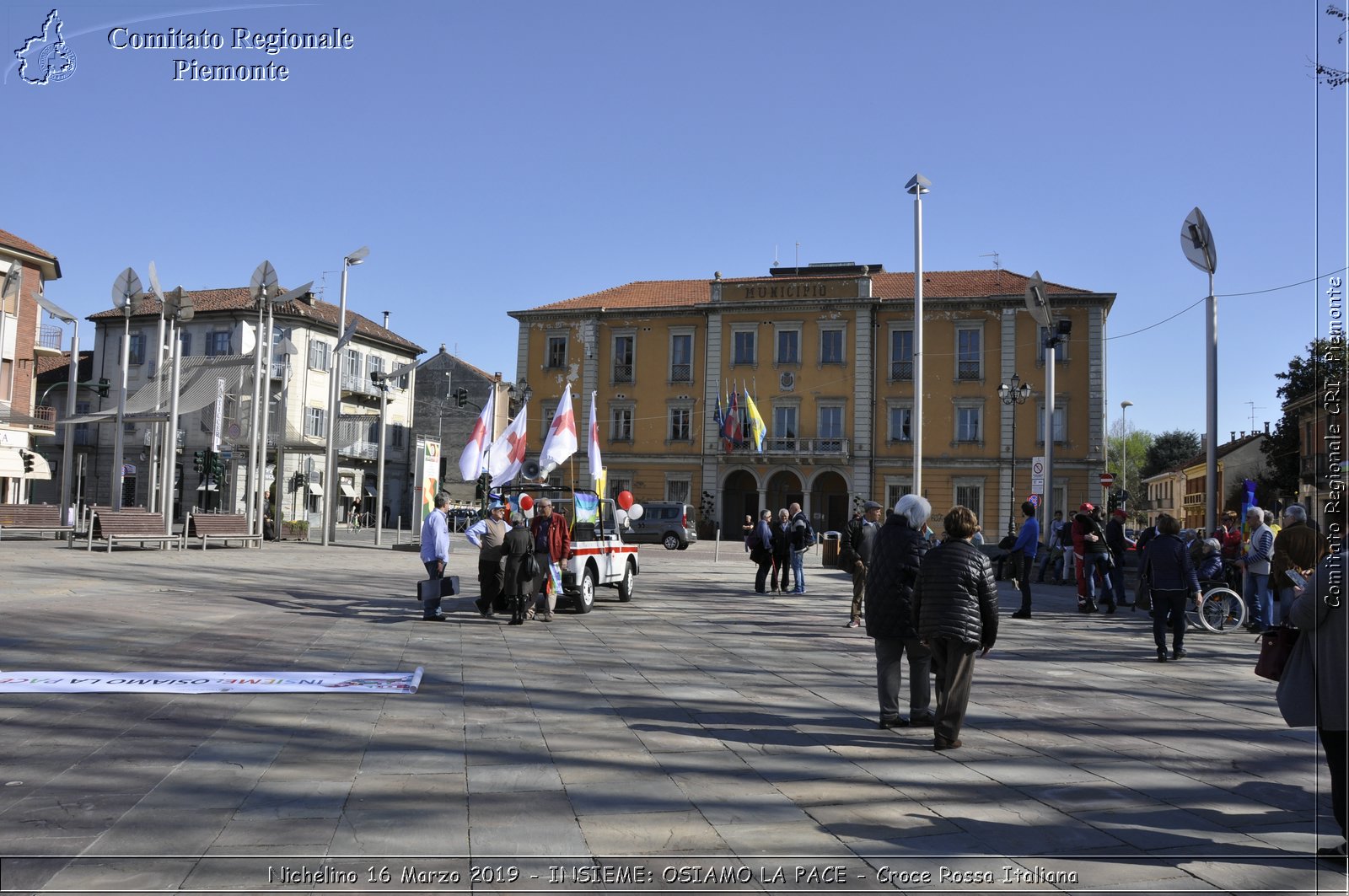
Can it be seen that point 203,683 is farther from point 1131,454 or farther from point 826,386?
point 1131,454

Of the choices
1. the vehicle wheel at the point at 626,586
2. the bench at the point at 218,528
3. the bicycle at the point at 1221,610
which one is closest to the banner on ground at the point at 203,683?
the vehicle wheel at the point at 626,586

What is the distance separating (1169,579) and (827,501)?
42.3 m

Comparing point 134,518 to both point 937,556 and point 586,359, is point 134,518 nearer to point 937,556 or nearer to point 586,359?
point 937,556

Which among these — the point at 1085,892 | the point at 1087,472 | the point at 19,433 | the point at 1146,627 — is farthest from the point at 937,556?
the point at 19,433

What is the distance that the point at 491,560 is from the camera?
571 inches

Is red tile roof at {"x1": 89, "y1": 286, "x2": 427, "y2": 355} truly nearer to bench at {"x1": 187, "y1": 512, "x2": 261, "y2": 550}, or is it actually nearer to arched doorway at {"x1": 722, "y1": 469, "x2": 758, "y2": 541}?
arched doorway at {"x1": 722, "y1": 469, "x2": 758, "y2": 541}

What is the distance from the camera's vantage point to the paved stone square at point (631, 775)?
169 inches

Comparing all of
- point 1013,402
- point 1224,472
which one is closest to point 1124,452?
point 1224,472

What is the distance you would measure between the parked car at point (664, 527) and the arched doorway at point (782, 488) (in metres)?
11.5

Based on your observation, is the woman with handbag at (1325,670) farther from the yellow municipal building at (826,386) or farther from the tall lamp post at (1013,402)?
the yellow municipal building at (826,386)

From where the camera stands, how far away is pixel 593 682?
9172mm

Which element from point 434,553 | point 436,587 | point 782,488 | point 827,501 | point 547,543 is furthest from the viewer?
point 782,488

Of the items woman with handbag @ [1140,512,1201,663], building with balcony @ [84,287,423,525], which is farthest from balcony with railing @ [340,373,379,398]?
woman with handbag @ [1140,512,1201,663]

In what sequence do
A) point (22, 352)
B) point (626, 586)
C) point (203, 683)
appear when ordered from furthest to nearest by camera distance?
point (22, 352)
point (626, 586)
point (203, 683)
